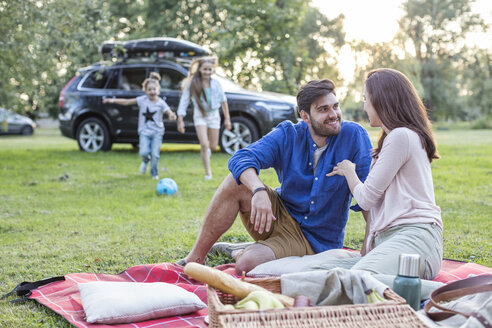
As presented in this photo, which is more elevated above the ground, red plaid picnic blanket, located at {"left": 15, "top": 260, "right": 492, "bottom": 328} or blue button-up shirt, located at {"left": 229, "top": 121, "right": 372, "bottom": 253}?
blue button-up shirt, located at {"left": 229, "top": 121, "right": 372, "bottom": 253}

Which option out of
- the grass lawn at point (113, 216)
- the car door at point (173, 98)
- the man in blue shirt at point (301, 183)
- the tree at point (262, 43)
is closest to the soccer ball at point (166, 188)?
the grass lawn at point (113, 216)

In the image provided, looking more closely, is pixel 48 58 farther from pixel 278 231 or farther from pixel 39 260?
pixel 278 231

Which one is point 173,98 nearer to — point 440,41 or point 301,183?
point 301,183

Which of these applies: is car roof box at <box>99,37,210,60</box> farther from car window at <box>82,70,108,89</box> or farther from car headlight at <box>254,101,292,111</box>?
car headlight at <box>254,101,292,111</box>

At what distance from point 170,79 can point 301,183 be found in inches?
322

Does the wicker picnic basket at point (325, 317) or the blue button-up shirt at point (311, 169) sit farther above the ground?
the blue button-up shirt at point (311, 169)

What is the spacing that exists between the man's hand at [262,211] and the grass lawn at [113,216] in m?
1.24

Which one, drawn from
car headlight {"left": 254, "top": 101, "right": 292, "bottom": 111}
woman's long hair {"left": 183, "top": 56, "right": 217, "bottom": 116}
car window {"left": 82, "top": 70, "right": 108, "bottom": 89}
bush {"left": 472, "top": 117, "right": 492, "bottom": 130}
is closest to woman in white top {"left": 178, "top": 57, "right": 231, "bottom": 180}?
woman's long hair {"left": 183, "top": 56, "right": 217, "bottom": 116}

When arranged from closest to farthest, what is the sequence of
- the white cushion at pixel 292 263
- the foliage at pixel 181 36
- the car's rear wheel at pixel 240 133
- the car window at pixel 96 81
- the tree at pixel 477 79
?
the white cushion at pixel 292 263
the foliage at pixel 181 36
the car's rear wheel at pixel 240 133
the car window at pixel 96 81
the tree at pixel 477 79

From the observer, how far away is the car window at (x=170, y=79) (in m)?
11.6

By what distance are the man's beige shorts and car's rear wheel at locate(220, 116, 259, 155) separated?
7075 mm

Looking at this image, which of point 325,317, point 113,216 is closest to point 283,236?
point 325,317

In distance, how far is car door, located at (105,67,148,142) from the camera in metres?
11.7

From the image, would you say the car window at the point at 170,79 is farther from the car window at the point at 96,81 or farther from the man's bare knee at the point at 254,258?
the man's bare knee at the point at 254,258
